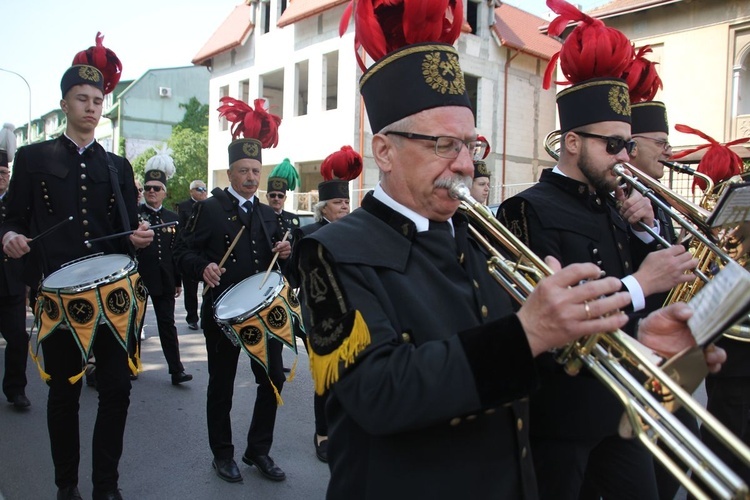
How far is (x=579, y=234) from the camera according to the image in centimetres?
307

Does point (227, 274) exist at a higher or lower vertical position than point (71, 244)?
lower

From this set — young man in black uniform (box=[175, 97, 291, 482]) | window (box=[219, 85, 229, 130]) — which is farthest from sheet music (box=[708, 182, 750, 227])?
window (box=[219, 85, 229, 130])

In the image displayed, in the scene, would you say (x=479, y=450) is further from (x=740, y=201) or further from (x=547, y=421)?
(x=740, y=201)

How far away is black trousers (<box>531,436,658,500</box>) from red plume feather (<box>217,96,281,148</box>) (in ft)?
12.5

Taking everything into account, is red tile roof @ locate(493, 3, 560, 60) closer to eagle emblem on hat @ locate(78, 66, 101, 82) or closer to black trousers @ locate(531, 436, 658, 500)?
eagle emblem on hat @ locate(78, 66, 101, 82)

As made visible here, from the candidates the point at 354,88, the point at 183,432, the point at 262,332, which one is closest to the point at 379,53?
the point at 262,332

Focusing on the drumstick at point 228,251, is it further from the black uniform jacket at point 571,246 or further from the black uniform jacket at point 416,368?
the black uniform jacket at point 416,368

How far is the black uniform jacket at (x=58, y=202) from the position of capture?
399cm

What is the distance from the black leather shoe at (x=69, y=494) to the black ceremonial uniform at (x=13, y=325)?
2.45m

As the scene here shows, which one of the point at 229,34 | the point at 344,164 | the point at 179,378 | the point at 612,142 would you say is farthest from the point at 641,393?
the point at 229,34

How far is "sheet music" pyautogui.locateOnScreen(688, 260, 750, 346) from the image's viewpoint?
1360 mm

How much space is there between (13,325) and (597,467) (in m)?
Result: 5.47

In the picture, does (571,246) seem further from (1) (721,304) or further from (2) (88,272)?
(2) (88,272)

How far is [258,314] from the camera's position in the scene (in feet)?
14.0
